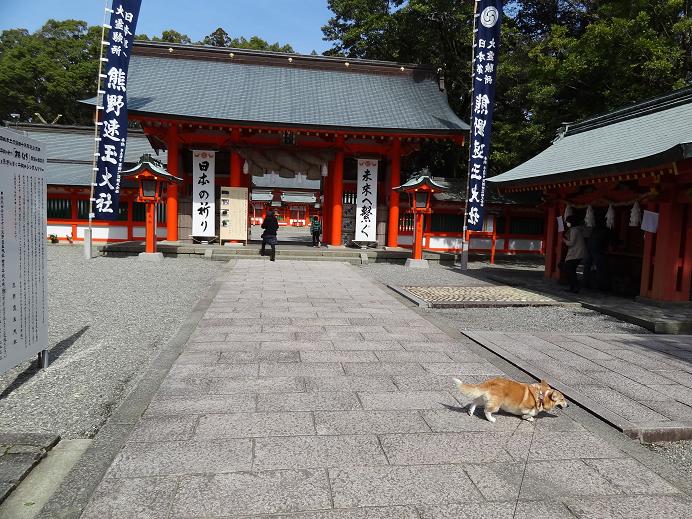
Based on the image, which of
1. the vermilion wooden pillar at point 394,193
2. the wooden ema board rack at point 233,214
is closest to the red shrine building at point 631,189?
the vermilion wooden pillar at point 394,193

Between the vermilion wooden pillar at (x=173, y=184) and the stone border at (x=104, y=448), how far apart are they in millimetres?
12262

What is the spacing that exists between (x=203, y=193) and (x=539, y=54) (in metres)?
12.7

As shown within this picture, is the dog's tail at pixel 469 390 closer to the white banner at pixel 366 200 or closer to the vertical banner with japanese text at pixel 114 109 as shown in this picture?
the vertical banner with japanese text at pixel 114 109

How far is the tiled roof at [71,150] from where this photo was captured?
19.4 meters

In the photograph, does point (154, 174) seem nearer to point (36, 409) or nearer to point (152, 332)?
point (152, 332)

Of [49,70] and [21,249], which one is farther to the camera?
[49,70]

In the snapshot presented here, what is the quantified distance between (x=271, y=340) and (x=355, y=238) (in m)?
11.9

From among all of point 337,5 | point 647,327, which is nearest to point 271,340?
point 647,327

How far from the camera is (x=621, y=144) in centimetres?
984

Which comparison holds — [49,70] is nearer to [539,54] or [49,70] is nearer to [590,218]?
[539,54]

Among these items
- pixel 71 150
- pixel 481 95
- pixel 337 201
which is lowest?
pixel 337 201

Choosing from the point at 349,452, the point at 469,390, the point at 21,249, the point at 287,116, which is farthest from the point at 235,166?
the point at 349,452

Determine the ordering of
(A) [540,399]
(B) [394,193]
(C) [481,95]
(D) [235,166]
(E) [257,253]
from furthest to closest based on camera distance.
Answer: (B) [394,193] → (D) [235,166] → (E) [257,253] → (C) [481,95] → (A) [540,399]

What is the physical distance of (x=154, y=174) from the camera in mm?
14312
